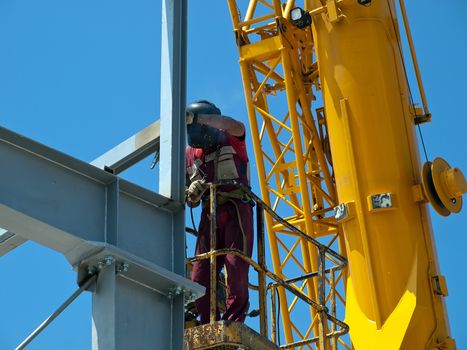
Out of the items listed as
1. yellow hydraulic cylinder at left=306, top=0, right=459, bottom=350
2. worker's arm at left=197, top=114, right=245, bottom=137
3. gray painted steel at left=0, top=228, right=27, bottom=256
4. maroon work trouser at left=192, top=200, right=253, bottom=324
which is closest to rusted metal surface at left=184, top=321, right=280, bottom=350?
maroon work trouser at left=192, top=200, right=253, bottom=324

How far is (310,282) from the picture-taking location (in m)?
17.1

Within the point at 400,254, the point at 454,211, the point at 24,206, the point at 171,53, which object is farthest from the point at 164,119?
the point at 454,211

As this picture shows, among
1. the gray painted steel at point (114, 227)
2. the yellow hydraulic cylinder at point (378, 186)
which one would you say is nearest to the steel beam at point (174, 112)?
the gray painted steel at point (114, 227)

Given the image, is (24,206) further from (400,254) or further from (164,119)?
(400,254)

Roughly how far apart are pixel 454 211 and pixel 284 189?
432cm

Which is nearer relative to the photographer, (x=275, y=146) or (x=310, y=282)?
(x=310, y=282)

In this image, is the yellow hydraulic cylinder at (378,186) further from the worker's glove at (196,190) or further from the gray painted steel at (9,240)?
the gray painted steel at (9,240)

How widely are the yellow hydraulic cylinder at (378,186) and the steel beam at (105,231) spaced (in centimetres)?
658

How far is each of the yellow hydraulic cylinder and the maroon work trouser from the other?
3.39 meters

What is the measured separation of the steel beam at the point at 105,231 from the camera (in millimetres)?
6609

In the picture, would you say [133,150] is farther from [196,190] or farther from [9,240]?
[196,190]

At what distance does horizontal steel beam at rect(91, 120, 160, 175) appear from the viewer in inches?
311

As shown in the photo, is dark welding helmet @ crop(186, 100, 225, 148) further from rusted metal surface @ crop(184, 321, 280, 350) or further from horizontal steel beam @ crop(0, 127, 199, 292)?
horizontal steel beam @ crop(0, 127, 199, 292)

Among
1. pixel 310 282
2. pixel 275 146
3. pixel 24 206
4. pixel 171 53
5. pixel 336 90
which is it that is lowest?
pixel 24 206
